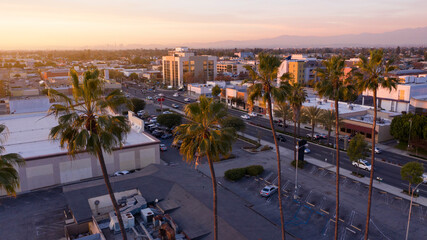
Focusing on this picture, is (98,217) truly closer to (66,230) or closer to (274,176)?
(66,230)

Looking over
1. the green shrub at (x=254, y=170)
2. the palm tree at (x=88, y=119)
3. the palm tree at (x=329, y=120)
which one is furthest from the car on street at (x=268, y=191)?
the palm tree at (x=88, y=119)

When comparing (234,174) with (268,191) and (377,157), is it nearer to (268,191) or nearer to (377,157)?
(268,191)

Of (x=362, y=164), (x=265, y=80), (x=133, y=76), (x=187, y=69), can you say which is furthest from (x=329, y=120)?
(x=133, y=76)

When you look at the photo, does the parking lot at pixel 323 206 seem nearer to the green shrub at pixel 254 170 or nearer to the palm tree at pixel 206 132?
the green shrub at pixel 254 170

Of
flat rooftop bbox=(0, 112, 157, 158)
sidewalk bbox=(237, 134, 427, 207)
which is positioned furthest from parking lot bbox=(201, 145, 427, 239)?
flat rooftop bbox=(0, 112, 157, 158)

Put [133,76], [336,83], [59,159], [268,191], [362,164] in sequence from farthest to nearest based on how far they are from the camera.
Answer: [133,76]
[362,164]
[59,159]
[268,191]
[336,83]

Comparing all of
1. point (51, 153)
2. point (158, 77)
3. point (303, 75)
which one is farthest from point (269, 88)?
point (158, 77)

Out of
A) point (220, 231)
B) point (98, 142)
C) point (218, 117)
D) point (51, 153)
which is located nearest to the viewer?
point (98, 142)

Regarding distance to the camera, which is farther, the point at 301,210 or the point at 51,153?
the point at 51,153
